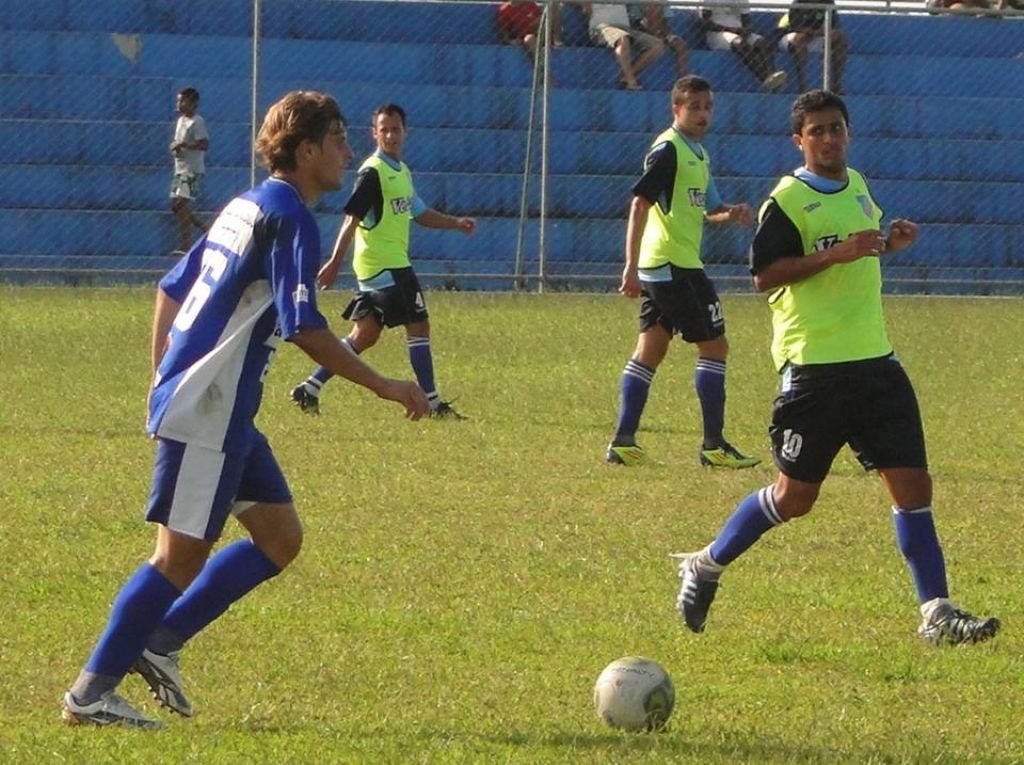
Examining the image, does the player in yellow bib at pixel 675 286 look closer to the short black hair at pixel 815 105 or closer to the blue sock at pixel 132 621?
the short black hair at pixel 815 105

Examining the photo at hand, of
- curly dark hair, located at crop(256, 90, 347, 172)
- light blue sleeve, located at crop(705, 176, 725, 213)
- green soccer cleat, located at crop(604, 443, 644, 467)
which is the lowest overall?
green soccer cleat, located at crop(604, 443, 644, 467)

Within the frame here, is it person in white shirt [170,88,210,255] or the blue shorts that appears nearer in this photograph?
the blue shorts

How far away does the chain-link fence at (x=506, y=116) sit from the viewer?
2319 cm

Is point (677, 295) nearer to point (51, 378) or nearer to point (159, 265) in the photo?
point (51, 378)

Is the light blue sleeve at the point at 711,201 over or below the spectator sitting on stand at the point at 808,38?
below

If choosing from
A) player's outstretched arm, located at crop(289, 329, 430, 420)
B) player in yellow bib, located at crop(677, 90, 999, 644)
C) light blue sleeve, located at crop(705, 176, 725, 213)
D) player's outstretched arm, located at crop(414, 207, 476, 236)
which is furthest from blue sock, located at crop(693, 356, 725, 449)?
player's outstretched arm, located at crop(289, 329, 430, 420)

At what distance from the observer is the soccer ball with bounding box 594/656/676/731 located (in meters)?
5.69

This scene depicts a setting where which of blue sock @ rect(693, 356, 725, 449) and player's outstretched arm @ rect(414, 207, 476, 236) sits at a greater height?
player's outstretched arm @ rect(414, 207, 476, 236)

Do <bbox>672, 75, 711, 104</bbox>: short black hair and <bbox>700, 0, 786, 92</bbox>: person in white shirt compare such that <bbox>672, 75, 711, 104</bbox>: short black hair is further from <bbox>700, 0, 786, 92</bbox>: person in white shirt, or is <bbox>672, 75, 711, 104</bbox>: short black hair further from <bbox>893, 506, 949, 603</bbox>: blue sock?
<bbox>700, 0, 786, 92</bbox>: person in white shirt

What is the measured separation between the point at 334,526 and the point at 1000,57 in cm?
1910

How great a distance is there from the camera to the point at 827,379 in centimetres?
708

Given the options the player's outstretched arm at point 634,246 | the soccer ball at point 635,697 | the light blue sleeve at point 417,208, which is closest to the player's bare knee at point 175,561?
the soccer ball at point 635,697

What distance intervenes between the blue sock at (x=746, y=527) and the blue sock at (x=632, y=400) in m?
4.23

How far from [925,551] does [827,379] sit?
25.0 inches
